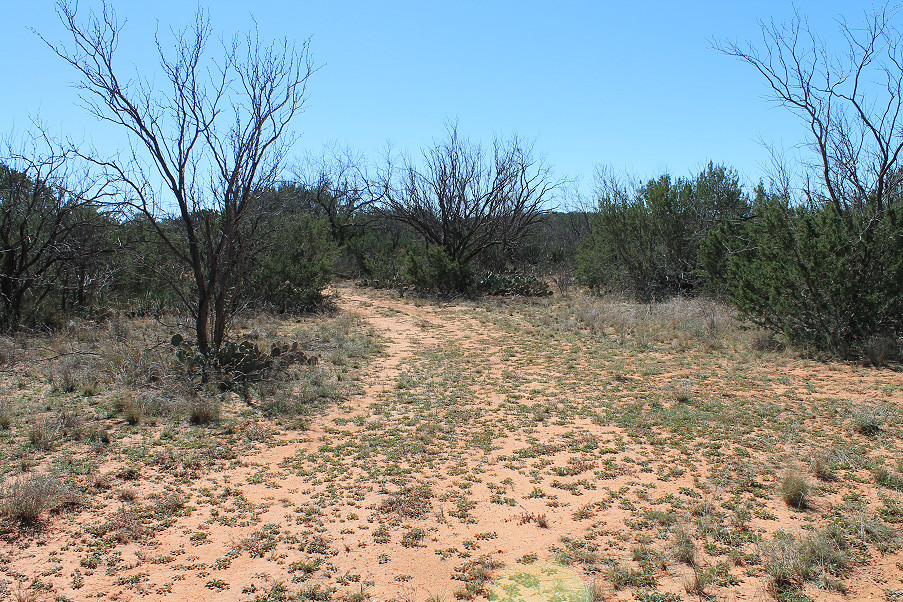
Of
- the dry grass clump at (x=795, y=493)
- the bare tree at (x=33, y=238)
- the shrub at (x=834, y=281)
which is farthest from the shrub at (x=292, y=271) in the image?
the dry grass clump at (x=795, y=493)

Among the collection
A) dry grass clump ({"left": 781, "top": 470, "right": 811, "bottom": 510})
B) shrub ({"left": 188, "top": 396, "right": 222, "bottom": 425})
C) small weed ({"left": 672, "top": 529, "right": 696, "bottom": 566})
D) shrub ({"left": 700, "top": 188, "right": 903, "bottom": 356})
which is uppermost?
shrub ({"left": 700, "top": 188, "right": 903, "bottom": 356})

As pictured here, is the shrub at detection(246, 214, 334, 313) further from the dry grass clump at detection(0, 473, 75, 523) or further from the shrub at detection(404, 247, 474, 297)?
the dry grass clump at detection(0, 473, 75, 523)

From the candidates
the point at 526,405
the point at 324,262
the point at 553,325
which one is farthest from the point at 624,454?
the point at 324,262

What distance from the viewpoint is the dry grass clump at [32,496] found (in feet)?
13.9

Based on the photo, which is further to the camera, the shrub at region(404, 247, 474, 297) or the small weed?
the shrub at region(404, 247, 474, 297)

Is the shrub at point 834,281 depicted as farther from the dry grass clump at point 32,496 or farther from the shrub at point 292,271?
the shrub at point 292,271

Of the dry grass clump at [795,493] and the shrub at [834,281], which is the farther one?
the shrub at [834,281]

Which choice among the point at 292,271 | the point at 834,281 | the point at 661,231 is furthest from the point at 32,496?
the point at 661,231

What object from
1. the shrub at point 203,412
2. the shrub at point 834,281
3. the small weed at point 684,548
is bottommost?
the small weed at point 684,548

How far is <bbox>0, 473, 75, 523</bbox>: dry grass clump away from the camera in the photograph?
4.22 m

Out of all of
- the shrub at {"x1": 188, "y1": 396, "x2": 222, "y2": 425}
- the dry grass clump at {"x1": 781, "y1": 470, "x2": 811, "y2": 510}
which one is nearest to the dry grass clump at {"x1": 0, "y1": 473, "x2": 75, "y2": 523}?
the shrub at {"x1": 188, "y1": 396, "x2": 222, "y2": 425}

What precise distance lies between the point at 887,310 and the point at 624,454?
22.1ft

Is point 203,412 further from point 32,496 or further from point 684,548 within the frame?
point 684,548

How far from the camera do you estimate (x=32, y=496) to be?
4309mm
